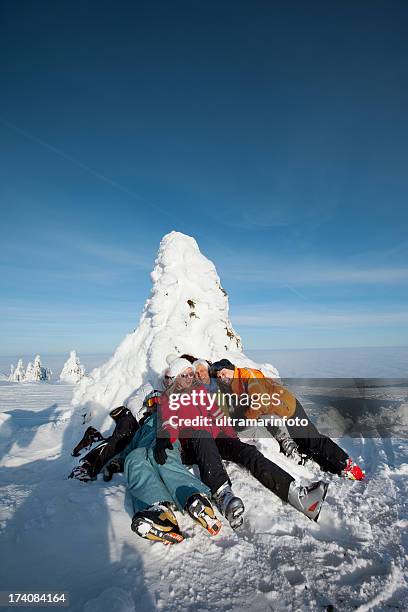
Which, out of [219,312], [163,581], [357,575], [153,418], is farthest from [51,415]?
[357,575]

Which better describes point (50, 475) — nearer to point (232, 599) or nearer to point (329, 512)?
point (232, 599)

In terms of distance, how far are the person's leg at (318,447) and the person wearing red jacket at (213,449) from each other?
1.53 metres

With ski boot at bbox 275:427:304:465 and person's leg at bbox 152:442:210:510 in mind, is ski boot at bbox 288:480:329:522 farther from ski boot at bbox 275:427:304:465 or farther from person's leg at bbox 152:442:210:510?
ski boot at bbox 275:427:304:465

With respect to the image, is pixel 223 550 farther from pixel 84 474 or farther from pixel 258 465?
pixel 84 474

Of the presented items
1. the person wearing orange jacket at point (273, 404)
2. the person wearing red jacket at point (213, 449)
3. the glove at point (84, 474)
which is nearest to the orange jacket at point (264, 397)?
the person wearing orange jacket at point (273, 404)

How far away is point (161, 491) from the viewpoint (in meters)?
3.52

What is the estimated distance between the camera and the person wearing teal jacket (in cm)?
305

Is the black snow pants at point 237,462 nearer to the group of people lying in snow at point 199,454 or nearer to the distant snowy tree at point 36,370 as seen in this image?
the group of people lying in snow at point 199,454

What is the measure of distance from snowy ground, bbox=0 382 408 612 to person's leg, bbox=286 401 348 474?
1.79ft

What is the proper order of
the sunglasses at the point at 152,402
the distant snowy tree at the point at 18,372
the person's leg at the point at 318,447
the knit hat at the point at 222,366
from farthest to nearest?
the distant snowy tree at the point at 18,372 < the knit hat at the point at 222,366 < the person's leg at the point at 318,447 < the sunglasses at the point at 152,402

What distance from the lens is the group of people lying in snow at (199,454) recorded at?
3328mm

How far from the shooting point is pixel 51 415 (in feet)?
42.5

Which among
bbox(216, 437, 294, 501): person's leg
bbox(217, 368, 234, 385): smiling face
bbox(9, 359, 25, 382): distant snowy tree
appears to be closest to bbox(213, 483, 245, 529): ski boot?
bbox(216, 437, 294, 501): person's leg

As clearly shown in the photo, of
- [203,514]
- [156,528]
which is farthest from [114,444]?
[203,514]
